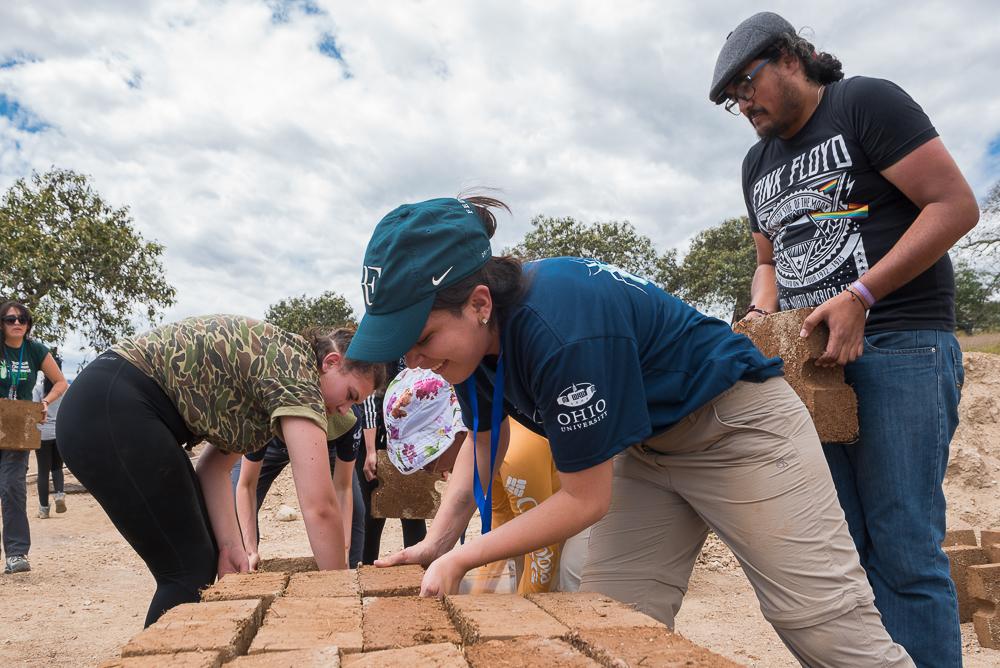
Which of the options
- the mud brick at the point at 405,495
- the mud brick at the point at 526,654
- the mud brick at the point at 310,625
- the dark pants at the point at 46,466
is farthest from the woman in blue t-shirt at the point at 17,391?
the mud brick at the point at 526,654

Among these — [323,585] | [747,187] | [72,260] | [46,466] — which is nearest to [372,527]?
[323,585]

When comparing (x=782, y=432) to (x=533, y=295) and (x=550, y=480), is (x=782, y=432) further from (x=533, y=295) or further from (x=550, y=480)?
(x=550, y=480)

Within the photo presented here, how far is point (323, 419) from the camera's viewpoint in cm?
254

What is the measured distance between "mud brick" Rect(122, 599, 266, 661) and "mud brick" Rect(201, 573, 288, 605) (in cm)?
7

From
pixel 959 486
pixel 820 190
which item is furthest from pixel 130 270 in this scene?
pixel 820 190

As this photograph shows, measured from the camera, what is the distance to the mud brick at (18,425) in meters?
5.14

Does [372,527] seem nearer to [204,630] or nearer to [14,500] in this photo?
[14,500]

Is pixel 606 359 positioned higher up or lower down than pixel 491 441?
higher up

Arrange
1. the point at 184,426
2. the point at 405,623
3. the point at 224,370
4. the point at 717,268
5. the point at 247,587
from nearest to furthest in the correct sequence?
the point at 405,623 → the point at 247,587 → the point at 224,370 → the point at 184,426 → the point at 717,268

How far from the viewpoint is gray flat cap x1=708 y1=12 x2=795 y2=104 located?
2.20 m

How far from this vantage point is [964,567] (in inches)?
165

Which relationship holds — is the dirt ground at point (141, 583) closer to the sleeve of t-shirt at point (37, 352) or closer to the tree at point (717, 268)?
the sleeve of t-shirt at point (37, 352)

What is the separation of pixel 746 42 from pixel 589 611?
1620mm

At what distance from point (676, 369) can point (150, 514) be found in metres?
1.72
